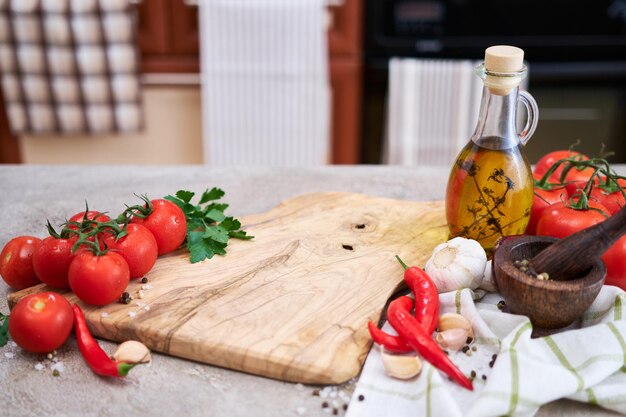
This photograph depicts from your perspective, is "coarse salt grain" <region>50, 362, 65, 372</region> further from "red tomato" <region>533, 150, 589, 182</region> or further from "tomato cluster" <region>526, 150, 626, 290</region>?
"red tomato" <region>533, 150, 589, 182</region>

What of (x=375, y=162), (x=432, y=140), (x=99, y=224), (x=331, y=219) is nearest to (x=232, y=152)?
(x=375, y=162)

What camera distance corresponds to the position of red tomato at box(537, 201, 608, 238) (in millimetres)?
1000

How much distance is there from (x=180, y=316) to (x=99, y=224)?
160 mm

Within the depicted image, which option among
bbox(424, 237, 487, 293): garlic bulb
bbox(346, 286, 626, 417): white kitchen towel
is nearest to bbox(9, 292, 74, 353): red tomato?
bbox(346, 286, 626, 417): white kitchen towel

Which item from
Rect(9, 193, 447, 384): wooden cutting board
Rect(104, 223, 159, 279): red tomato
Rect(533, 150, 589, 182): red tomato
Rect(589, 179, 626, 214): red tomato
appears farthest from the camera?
Rect(533, 150, 589, 182): red tomato

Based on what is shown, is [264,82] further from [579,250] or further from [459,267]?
[579,250]

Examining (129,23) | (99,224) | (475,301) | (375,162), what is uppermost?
(129,23)

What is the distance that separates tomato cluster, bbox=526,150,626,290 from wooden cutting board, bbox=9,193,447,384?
0.17 m

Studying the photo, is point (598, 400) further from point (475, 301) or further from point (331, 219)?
point (331, 219)

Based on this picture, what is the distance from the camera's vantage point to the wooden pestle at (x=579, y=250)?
84cm

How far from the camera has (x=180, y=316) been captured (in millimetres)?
938

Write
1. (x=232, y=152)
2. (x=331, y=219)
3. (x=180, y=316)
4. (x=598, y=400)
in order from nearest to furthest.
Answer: (x=598, y=400), (x=180, y=316), (x=331, y=219), (x=232, y=152)

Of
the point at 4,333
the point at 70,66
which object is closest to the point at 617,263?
the point at 4,333

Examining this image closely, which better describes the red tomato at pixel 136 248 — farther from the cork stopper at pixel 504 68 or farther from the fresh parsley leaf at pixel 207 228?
the cork stopper at pixel 504 68
